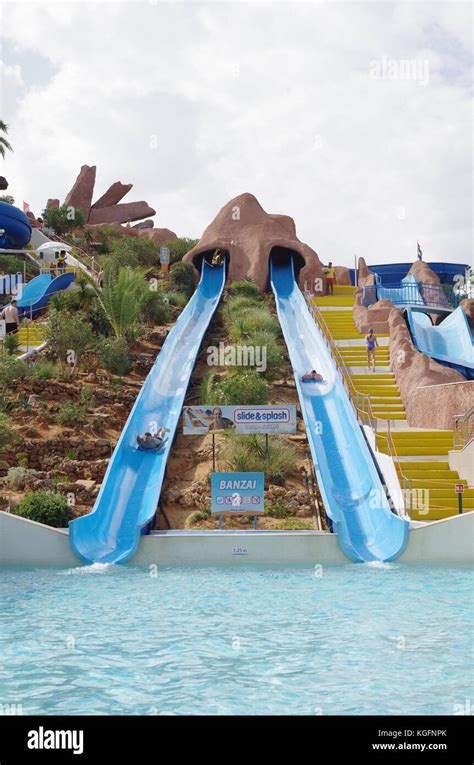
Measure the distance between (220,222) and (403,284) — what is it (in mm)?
7573

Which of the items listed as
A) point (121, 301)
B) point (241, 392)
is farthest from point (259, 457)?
point (121, 301)

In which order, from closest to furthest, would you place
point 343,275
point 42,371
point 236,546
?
point 236,546
point 42,371
point 343,275

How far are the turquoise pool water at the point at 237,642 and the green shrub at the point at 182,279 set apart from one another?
2005cm

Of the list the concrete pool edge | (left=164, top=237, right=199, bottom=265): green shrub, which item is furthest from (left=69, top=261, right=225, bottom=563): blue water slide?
(left=164, top=237, right=199, bottom=265): green shrub

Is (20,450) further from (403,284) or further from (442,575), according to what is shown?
(403,284)

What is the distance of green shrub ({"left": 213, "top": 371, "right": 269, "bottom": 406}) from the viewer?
16.6 metres

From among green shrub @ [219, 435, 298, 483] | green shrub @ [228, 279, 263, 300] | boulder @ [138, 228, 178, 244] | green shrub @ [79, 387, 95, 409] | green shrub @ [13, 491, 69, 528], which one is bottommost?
green shrub @ [13, 491, 69, 528]

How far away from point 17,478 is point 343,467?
18.3 ft

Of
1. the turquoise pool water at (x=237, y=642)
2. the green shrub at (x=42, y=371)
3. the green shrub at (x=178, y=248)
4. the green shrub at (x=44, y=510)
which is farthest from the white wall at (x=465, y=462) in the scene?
the green shrub at (x=178, y=248)

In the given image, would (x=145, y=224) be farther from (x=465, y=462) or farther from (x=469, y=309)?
(x=465, y=462)

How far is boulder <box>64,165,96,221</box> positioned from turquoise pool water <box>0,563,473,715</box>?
46891mm

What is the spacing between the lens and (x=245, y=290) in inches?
1105

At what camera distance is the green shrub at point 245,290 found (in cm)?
2792

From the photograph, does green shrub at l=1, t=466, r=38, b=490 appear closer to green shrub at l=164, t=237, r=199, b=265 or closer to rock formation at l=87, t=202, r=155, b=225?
green shrub at l=164, t=237, r=199, b=265
